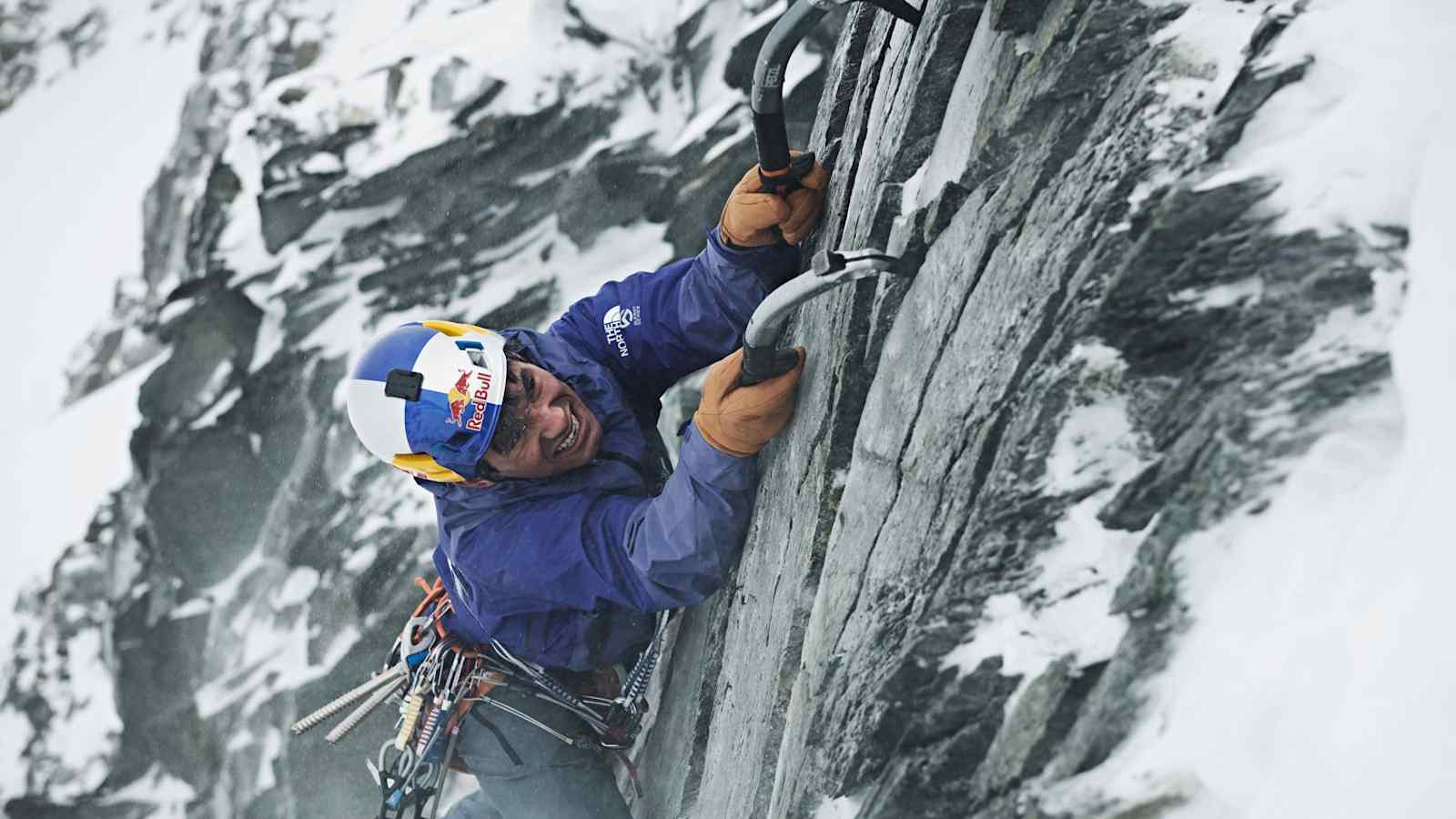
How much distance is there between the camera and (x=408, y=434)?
3.95 m

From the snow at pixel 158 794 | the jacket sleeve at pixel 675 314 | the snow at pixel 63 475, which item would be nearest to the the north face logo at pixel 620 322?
the jacket sleeve at pixel 675 314

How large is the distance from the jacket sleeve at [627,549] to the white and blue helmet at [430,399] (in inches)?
12.6

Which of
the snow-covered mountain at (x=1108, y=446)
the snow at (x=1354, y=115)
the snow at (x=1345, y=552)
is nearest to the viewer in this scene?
the snow at (x=1345, y=552)

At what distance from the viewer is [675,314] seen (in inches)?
170

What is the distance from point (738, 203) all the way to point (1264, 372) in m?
2.05

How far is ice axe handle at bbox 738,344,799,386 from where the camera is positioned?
10.5 ft

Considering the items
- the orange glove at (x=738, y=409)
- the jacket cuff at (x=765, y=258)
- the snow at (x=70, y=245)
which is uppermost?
the jacket cuff at (x=765, y=258)

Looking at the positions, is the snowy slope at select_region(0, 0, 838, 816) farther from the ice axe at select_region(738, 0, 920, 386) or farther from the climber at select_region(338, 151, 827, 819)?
the ice axe at select_region(738, 0, 920, 386)

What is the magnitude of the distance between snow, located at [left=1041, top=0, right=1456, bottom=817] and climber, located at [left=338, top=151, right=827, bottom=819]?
1643mm

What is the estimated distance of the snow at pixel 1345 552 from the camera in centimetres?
166

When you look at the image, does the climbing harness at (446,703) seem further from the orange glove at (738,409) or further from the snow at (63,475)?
the snow at (63,475)

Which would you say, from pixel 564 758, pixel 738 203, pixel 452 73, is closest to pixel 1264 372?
pixel 738 203

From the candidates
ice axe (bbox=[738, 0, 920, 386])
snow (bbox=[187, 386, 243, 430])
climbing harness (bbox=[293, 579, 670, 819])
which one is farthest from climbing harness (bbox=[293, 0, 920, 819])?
snow (bbox=[187, 386, 243, 430])

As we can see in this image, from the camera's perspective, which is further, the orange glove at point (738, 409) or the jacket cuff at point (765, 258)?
the jacket cuff at point (765, 258)
